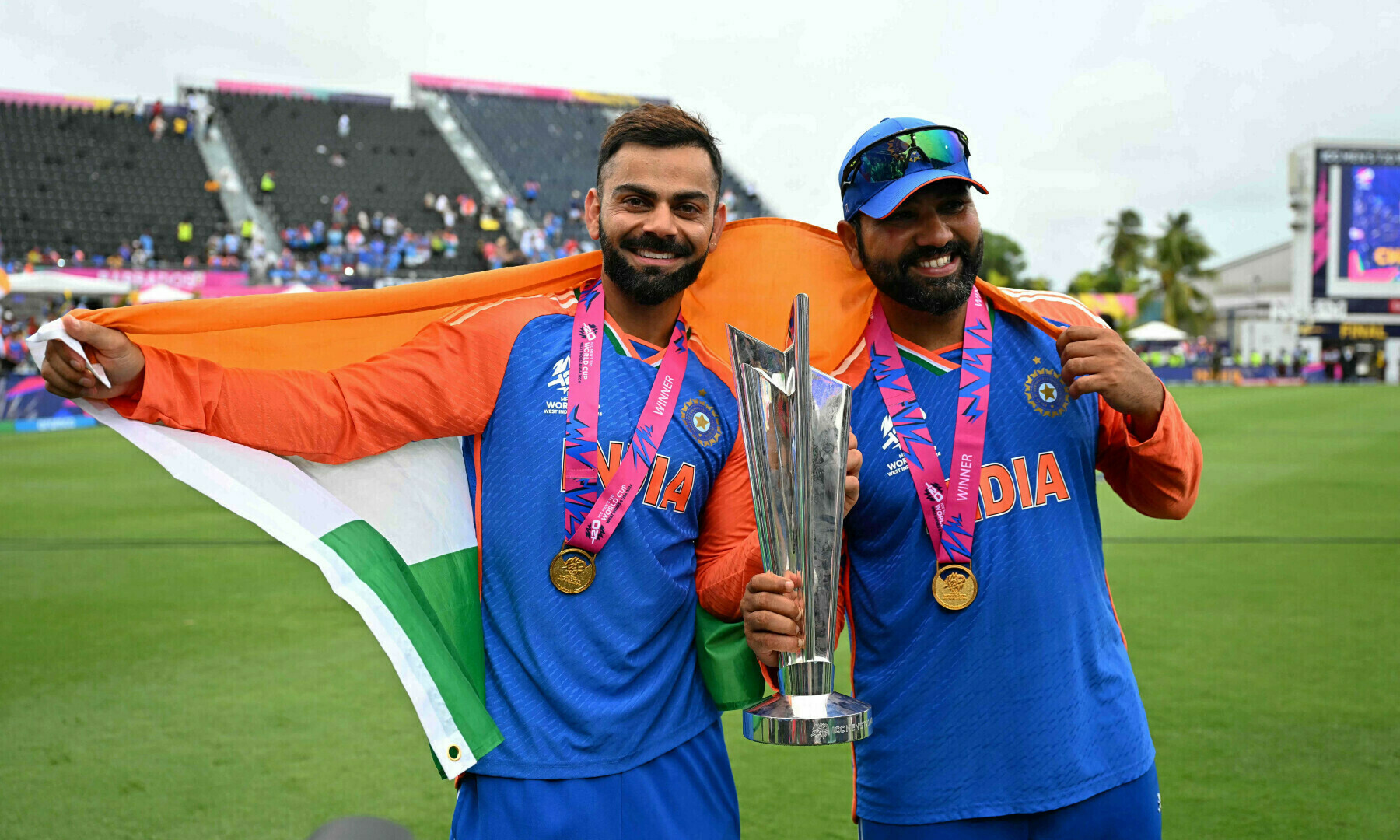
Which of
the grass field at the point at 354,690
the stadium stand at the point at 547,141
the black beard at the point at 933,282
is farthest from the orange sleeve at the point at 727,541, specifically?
the stadium stand at the point at 547,141

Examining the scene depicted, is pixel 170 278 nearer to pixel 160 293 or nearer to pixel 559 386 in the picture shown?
pixel 160 293

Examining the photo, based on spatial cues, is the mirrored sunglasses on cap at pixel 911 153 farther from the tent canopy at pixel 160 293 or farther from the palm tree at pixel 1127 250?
the palm tree at pixel 1127 250

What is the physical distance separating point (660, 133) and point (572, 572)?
0.90 m

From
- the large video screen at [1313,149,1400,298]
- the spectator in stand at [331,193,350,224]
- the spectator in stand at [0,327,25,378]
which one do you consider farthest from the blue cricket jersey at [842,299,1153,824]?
the large video screen at [1313,149,1400,298]

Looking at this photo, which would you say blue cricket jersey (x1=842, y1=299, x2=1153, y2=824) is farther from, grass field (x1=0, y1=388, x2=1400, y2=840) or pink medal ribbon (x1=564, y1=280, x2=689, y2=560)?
grass field (x1=0, y1=388, x2=1400, y2=840)

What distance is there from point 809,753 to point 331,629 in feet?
10.2

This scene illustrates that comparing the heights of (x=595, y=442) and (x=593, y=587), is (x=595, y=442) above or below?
above

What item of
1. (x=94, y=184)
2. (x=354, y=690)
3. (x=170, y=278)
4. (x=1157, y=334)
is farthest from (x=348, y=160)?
(x=354, y=690)

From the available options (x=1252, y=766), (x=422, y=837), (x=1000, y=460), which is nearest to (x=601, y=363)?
(x=1000, y=460)

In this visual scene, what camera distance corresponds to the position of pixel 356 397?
2215 millimetres

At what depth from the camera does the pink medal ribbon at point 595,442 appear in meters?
2.10

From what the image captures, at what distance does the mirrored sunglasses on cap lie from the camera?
6.91ft

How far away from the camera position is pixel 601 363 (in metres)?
2.23

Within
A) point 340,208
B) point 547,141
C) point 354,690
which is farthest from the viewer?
point 547,141
